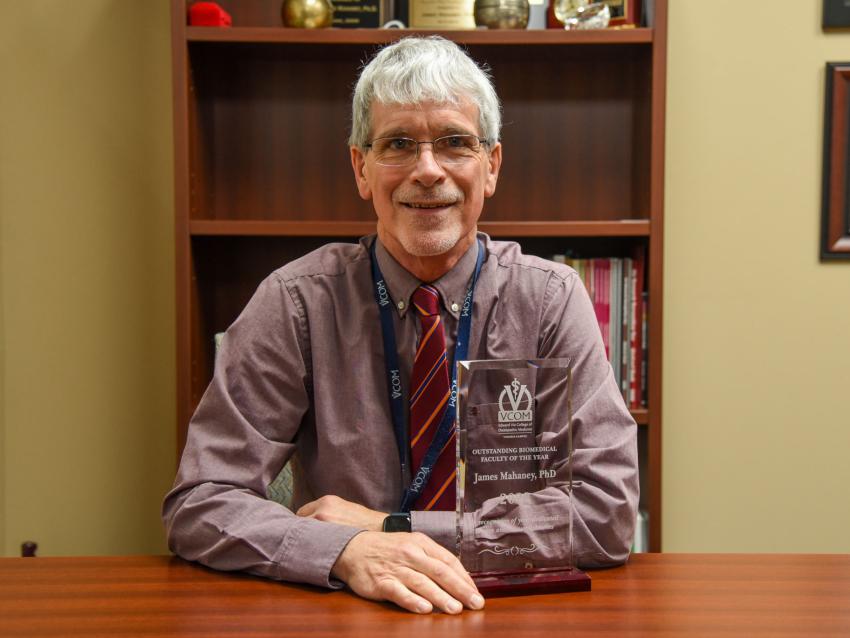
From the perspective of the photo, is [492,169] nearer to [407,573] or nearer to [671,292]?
[407,573]

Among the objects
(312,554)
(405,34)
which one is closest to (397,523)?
(312,554)

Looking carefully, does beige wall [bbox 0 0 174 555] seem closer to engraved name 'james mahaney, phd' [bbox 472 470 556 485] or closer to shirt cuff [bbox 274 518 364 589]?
shirt cuff [bbox 274 518 364 589]

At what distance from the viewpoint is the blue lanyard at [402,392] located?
1.45 metres

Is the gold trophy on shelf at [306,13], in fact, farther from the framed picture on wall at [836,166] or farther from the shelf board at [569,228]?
the framed picture on wall at [836,166]

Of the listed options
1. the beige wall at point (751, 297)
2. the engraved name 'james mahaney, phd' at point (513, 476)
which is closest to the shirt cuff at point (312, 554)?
the engraved name 'james mahaney, phd' at point (513, 476)

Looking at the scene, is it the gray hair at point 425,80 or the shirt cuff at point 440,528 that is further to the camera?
the gray hair at point 425,80

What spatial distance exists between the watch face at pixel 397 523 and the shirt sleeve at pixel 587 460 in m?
0.03

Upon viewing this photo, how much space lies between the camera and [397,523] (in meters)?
1.29

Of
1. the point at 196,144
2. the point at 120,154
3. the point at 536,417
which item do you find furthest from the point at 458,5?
the point at 536,417

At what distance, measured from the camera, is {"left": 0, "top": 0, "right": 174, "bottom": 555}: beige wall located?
2.42m

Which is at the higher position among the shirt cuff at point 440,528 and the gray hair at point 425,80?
the gray hair at point 425,80

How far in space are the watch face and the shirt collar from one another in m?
0.42

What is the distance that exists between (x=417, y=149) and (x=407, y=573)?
0.78 meters

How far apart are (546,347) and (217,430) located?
57cm
